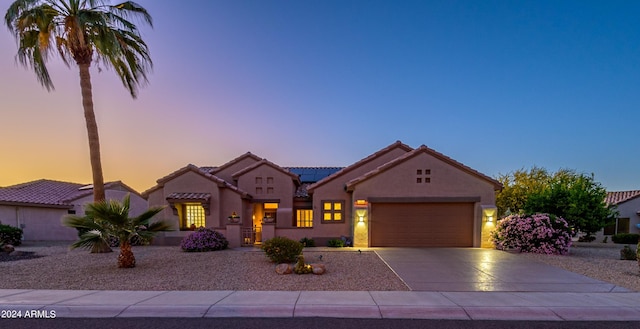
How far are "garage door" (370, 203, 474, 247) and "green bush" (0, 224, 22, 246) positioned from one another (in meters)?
19.5

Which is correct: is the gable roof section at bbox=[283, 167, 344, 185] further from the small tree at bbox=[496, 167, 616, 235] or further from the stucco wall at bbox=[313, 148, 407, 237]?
the small tree at bbox=[496, 167, 616, 235]

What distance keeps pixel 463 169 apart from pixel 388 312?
11.3m

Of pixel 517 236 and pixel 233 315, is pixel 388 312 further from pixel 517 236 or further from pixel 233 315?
pixel 517 236

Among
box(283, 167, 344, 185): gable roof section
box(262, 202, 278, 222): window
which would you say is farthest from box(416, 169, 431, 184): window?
box(283, 167, 344, 185): gable roof section

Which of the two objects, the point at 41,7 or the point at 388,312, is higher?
the point at 41,7

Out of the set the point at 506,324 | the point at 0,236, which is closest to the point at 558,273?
the point at 506,324

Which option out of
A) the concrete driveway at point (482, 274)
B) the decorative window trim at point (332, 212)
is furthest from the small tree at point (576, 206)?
the decorative window trim at point (332, 212)

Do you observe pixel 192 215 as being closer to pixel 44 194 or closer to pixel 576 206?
pixel 44 194

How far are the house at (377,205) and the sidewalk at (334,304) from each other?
7.79 meters

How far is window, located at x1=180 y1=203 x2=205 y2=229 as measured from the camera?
16.9 metres

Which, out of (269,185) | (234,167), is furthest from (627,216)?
(234,167)

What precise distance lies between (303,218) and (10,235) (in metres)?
16.1

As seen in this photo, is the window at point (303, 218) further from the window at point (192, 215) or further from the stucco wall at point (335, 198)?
the window at point (192, 215)

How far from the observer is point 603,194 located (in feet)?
52.3
